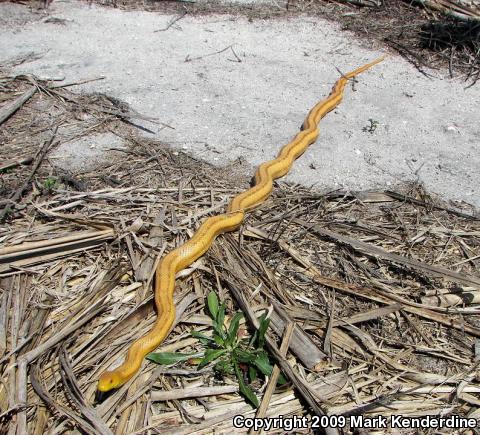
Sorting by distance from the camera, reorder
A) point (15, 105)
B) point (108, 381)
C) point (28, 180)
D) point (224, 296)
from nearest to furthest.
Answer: point (108, 381), point (224, 296), point (28, 180), point (15, 105)

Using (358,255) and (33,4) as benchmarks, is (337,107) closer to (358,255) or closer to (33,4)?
(358,255)

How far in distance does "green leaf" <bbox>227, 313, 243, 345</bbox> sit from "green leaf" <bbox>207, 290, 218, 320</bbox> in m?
0.16

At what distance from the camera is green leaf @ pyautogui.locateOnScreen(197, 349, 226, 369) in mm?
3717

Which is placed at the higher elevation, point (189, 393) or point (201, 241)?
point (201, 241)

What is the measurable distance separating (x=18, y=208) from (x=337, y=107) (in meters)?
4.38

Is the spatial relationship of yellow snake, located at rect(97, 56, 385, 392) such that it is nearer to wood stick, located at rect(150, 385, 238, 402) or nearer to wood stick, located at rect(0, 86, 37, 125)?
wood stick, located at rect(150, 385, 238, 402)

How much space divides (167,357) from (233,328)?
21.0 inches

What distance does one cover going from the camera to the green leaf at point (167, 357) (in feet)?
12.3

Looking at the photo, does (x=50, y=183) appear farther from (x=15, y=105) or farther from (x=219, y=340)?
(x=219, y=340)

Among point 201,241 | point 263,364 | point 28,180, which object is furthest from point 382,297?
point 28,180

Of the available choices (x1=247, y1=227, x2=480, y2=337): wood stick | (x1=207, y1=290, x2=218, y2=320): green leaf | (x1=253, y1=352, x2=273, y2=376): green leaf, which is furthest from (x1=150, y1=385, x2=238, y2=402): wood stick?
(x1=247, y1=227, x2=480, y2=337): wood stick

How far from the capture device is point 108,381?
3.45 meters

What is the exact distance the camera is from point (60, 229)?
4.65 metres

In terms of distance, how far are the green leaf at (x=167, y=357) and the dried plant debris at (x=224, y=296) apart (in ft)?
0.09
